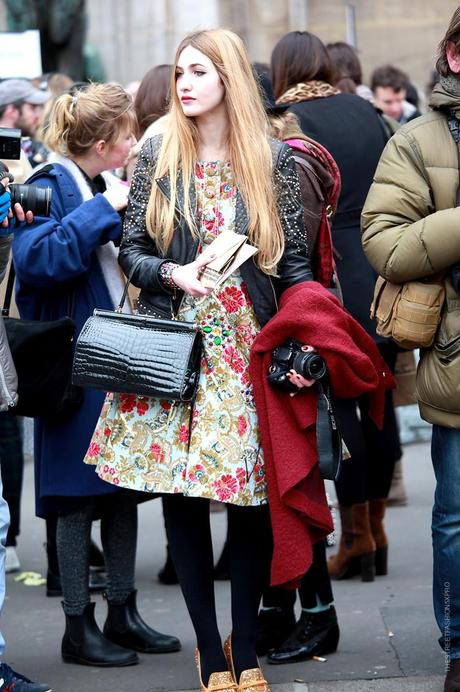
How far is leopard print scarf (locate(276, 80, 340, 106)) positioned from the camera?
211 inches

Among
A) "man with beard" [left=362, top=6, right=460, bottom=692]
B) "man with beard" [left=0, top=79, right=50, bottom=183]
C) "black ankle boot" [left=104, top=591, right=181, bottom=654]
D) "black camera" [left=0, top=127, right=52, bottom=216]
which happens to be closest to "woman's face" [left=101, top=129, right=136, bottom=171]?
"black camera" [left=0, top=127, right=52, bottom=216]

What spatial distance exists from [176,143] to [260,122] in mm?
268

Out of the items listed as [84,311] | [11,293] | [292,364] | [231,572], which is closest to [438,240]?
[292,364]

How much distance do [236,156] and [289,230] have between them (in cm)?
28

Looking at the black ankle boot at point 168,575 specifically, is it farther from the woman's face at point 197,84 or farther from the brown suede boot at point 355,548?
the woman's face at point 197,84

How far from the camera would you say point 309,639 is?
14.7 ft

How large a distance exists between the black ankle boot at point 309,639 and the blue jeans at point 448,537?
62cm

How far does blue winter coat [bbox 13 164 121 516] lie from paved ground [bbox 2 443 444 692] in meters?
0.62

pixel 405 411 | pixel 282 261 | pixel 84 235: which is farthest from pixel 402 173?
pixel 405 411

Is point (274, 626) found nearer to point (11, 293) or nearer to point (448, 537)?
point (448, 537)

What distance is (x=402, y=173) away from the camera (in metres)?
3.84

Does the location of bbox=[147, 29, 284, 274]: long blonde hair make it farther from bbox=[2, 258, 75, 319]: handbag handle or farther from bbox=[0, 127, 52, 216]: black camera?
bbox=[2, 258, 75, 319]: handbag handle

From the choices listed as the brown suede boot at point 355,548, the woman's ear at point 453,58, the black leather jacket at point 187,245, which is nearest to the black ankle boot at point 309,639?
the brown suede boot at point 355,548

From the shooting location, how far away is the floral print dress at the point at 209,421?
3875 mm
